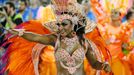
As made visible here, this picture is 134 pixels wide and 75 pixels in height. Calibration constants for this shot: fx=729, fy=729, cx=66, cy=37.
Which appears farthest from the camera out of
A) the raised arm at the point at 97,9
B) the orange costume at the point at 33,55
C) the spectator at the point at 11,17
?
the spectator at the point at 11,17

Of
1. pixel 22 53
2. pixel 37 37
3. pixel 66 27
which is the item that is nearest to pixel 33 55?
pixel 22 53

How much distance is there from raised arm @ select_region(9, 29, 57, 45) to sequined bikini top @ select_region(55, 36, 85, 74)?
0.14 meters

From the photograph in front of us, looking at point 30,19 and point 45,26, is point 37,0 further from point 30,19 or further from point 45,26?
point 45,26

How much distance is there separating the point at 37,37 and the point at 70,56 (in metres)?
0.37

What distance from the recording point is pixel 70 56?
687 centimetres

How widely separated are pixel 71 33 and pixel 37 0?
5.37 ft

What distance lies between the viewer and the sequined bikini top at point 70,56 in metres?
6.86

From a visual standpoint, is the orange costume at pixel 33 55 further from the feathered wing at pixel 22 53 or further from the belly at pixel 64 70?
the belly at pixel 64 70

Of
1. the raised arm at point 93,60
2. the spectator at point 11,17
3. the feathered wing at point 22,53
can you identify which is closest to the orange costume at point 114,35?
the raised arm at point 93,60

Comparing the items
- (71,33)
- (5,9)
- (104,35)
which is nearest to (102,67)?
(71,33)

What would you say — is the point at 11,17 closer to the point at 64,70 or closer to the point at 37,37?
the point at 37,37

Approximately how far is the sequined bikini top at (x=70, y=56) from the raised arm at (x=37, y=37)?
141 millimetres

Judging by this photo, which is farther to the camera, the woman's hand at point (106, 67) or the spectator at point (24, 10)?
the spectator at point (24, 10)

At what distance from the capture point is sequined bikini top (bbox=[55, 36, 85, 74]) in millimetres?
6855
